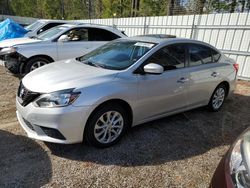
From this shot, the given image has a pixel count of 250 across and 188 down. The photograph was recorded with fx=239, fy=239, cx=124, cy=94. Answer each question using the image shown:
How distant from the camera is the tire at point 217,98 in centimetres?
490

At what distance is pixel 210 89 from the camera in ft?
15.3

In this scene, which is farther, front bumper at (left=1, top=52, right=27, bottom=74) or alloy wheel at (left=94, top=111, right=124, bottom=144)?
front bumper at (left=1, top=52, right=27, bottom=74)

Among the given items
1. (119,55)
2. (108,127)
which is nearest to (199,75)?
(119,55)

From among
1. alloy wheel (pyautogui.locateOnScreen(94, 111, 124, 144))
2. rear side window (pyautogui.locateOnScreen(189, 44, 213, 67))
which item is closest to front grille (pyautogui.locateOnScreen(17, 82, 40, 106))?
alloy wheel (pyautogui.locateOnScreen(94, 111, 124, 144))

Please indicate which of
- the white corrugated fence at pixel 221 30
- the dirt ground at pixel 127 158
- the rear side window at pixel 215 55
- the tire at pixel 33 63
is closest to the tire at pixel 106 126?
the dirt ground at pixel 127 158

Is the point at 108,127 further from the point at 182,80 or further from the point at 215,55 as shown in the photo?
the point at 215,55

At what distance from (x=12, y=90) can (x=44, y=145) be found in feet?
9.45

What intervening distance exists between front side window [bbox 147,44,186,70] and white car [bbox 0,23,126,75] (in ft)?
12.2

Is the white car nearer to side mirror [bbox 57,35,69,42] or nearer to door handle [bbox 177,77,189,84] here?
side mirror [bbox 57,35,69,42]

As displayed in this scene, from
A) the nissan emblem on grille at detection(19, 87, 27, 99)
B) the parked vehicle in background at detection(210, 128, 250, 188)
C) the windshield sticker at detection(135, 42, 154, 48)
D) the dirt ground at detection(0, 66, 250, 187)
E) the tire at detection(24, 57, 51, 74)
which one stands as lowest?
the dirt ground at detection(0, 66, 250, 187)

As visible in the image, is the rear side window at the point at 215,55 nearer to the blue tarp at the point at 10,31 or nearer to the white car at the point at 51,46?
the white car at the point at 51,46

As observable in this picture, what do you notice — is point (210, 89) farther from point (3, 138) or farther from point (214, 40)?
point (214, 40)

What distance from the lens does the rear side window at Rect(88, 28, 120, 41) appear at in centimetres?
739

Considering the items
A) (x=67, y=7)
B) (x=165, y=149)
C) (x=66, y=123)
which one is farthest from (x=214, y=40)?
(x=67, y=7)
